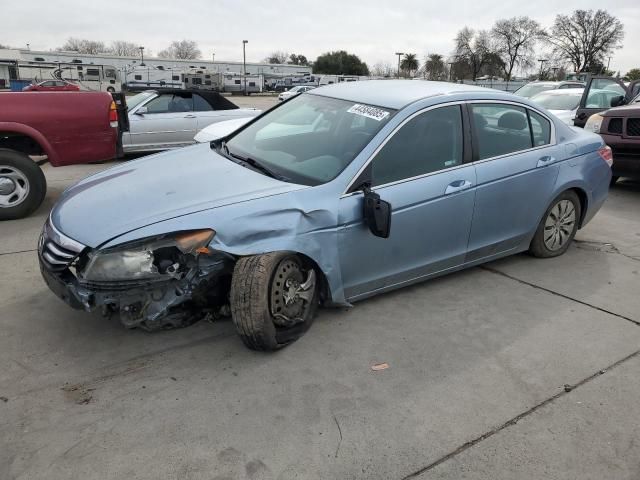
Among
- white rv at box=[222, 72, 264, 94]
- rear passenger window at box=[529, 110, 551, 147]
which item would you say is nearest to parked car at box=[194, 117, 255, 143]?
rear passenger window at box=[529, 110, 551, 147]

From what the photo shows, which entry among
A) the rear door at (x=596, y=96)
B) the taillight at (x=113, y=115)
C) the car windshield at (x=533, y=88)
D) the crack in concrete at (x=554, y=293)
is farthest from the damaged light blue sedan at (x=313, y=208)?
the car windshield at (x=533, y=88)

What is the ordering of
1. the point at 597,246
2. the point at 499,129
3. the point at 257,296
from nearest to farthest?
the point at 257,296
the point at 499,129
the point at 597,246

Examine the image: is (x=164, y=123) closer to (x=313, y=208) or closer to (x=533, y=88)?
(x=313, y=208)

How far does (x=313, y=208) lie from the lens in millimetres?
3186

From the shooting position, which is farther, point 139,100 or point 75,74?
point 75,74

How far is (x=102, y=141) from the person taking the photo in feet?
20.0

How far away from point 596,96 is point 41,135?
9.49 meters

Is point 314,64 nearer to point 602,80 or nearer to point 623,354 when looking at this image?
point 602,80

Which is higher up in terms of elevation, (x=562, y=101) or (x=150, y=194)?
(x=562, y=101)

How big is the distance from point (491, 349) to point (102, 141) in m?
4.97

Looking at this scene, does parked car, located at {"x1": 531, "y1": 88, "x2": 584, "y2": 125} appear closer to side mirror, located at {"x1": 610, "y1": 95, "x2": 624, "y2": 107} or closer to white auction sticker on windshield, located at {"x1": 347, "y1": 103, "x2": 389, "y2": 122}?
side mirror, located at {"x1": 610, "y1": 95, "x2": 624, "y2": 107}

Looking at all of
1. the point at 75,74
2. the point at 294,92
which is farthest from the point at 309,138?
the point at 75,74

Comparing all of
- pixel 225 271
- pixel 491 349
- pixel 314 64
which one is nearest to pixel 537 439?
pixel 491 349

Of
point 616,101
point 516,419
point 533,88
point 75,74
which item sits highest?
point 75,74
